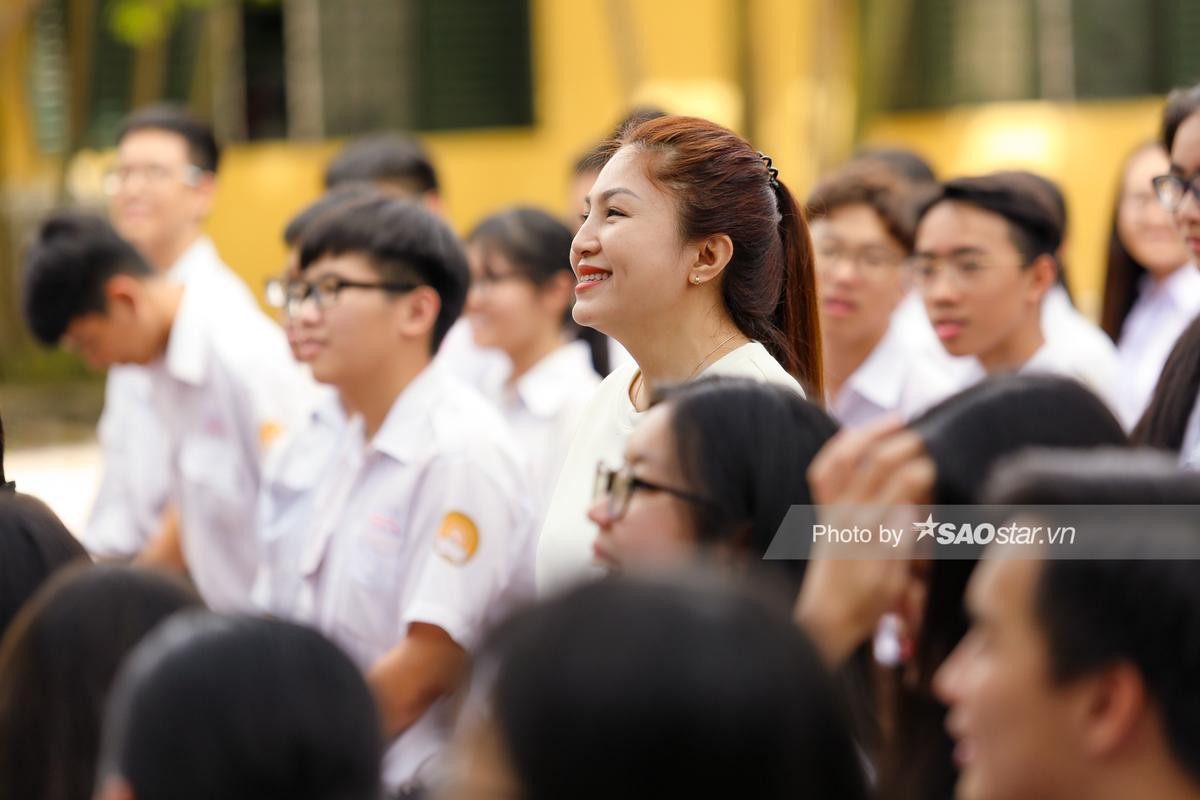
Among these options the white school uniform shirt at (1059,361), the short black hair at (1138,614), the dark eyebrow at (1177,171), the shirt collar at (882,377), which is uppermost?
the dark eyebrow at (1177,171)

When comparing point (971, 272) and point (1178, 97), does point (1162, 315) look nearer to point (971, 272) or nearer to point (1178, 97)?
point (971, 272)

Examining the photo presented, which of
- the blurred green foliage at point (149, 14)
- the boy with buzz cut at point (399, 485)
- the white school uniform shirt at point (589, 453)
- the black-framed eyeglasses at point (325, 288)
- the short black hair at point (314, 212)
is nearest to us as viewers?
the white school uniform shirt at point (589, 453)

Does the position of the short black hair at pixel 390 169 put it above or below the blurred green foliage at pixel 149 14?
below

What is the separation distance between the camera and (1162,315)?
5.19 meters

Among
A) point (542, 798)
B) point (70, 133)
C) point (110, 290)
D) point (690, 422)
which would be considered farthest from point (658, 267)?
point (70, 133)

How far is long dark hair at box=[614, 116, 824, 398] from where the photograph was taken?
9.99 ft

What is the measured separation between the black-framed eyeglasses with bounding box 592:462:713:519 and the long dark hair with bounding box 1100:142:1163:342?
11.1 ft

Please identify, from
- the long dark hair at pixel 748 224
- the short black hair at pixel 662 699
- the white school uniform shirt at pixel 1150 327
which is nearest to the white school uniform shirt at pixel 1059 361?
the white school uniform shirt at pixel 1150 327

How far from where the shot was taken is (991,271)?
14.3 ft

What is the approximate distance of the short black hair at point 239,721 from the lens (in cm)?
157

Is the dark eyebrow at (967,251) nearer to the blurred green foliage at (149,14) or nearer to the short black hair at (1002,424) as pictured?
the short black hair at (1002,424)

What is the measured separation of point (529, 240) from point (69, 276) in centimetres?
138

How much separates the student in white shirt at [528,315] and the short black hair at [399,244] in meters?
1.24

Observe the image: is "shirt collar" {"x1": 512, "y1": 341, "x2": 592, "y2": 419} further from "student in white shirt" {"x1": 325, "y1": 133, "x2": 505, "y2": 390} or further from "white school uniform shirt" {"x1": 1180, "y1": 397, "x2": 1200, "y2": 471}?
"white school uniform shirt" {"x1": 1180, "y1": 397, "x2": 1200, "y2": 471}
